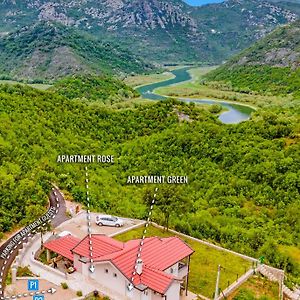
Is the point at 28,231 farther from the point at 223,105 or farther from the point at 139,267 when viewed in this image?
the point at 223,105

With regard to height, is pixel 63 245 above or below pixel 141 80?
above

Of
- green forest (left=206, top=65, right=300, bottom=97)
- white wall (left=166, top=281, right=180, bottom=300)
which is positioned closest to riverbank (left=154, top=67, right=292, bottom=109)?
green forest (left=206, top=65, right=300, bottom=97)

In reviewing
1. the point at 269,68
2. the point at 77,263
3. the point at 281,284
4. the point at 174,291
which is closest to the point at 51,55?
the point at 269,68

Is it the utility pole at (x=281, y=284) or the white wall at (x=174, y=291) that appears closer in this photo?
the white wall at (x=174, y=291)

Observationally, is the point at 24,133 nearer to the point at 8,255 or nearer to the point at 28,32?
the point at 8,255

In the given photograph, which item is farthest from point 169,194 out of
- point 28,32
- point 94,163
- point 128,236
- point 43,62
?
point 28,32

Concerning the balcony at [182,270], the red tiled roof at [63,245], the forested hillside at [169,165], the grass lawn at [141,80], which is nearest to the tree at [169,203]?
the forested hillside at [169,165]

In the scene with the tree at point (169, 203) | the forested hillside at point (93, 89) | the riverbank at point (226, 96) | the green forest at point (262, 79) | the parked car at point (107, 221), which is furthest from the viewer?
the green forest at point (262, 79)

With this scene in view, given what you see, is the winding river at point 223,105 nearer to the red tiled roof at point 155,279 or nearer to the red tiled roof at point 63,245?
the red tiled roof at point 63,245
